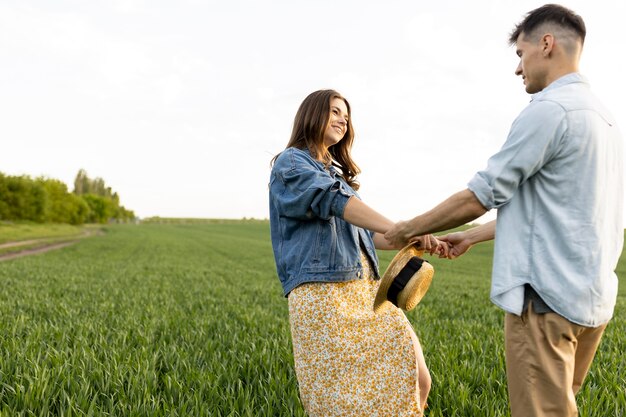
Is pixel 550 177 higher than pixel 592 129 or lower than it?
lower

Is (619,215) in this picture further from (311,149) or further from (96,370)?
(96,370)

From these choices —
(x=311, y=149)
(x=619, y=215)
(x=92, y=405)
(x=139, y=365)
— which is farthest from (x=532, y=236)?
(x=139, y=365)

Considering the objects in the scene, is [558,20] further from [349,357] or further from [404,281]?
[349,357]

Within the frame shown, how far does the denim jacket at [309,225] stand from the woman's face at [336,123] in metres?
0.17

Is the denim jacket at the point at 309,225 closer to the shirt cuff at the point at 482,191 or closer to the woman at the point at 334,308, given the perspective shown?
the woman at the point at 334,308

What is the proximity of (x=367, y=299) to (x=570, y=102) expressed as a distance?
1.39 m

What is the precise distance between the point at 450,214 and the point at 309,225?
809mm

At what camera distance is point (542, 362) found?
1.87m

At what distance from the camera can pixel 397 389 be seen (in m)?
2.53

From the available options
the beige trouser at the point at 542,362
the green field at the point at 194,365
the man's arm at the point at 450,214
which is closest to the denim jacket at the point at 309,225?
the man's arm at the point at 450,214

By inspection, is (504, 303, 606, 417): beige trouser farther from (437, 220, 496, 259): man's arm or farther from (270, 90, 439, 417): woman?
(437, 220, 496, 259): man's arm

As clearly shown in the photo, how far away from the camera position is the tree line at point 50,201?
60812 millimetres

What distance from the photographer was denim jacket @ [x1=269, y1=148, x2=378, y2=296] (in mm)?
2473

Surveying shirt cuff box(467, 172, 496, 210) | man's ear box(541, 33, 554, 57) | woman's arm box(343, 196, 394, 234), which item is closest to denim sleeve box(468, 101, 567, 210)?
shirt cuff box(467, 172, 496, 210)
